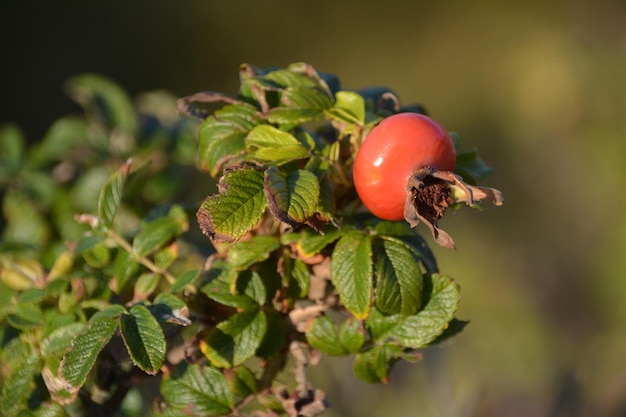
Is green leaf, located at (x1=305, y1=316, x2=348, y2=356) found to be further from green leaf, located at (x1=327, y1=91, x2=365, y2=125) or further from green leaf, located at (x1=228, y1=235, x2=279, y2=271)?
green leaf, located at (x1=327, y1=91, x2=365, y2=125)

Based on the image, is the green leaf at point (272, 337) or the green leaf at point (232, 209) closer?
the green leaf at point (232, 209)

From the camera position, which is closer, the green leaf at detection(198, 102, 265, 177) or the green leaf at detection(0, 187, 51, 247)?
the green leaf at detection(198, 102, 265, 177)

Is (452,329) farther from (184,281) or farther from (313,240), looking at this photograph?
(184,281)

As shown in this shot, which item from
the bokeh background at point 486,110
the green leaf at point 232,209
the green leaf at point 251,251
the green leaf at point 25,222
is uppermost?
the green leaf at point 232,209

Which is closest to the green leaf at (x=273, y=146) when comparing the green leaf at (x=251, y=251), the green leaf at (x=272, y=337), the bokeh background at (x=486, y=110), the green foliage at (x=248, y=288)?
the green foliage at (x=248, y=288)

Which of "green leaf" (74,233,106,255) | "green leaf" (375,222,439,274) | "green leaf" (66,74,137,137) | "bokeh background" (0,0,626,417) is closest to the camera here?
"green leaf" (375,222,439,274)

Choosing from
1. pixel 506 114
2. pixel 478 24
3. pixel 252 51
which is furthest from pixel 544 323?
pixel 252 51

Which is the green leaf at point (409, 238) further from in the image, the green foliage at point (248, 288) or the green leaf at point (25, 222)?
the green leaf at point (25, 222)

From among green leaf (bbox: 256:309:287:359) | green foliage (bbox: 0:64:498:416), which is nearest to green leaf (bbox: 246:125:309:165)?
green foliage (bbox: 0:64:498:416)

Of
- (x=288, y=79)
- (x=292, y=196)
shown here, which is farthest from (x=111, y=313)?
(x=288, y=79)
